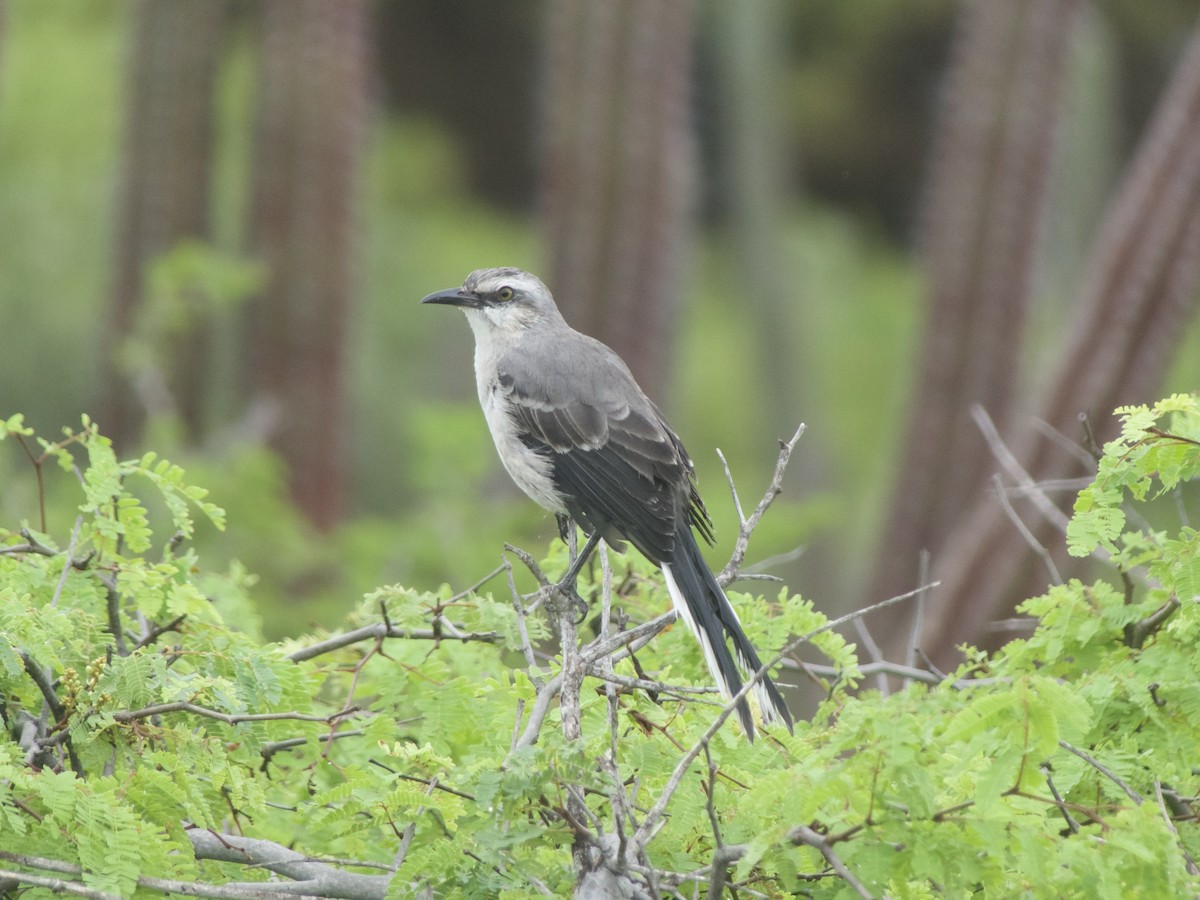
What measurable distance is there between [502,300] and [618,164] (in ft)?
12.7

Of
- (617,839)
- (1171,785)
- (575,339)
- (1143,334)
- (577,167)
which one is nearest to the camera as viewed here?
(617,839)

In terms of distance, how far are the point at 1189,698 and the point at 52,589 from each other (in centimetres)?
237

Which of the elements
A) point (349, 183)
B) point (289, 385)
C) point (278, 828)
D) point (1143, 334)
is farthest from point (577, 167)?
point (278, 828)

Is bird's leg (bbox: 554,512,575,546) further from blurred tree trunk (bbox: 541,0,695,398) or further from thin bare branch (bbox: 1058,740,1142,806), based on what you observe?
blurred tree trunk (bbox: 541,0,695,398)

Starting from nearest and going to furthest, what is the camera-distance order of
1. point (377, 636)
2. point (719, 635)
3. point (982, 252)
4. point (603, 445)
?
point (377, 636), point (719, 635), point (603, 445), point (982, 252)

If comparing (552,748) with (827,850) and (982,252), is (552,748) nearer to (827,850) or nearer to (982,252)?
(827,850)

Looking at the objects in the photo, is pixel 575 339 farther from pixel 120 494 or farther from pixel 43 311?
pixel 43 311

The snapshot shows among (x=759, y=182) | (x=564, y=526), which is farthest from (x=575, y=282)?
(x=759, y=182)

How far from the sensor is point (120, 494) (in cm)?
330

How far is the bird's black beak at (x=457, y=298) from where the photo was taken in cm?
491

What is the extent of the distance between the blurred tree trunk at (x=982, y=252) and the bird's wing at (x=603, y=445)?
4161 mm

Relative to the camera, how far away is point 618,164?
8.78 meters

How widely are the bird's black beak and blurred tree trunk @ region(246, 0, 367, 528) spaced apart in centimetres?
454

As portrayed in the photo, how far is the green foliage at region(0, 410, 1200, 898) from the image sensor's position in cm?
244
